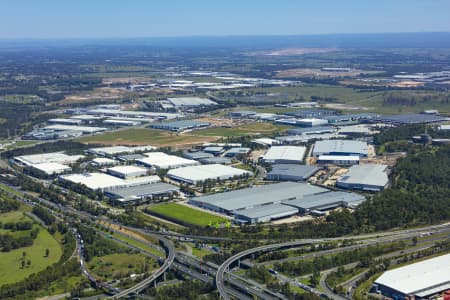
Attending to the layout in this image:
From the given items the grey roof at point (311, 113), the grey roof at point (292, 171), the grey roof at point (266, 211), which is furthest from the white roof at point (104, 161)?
the grey roof at point (311, 113)

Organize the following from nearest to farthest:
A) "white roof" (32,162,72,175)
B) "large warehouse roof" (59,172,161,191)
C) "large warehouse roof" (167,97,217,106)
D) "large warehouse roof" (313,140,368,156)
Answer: "large warehouse roof" (59,172,161,191), "white roof" (32,162,72,175), "large warehouse roof" (313,140,368,156), "large warehouse roof" (167,97,217,106)

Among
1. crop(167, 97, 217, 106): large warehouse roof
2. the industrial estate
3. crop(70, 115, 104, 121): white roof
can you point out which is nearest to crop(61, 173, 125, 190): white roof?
the industrial estate

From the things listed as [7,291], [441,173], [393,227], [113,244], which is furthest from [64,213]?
[441,173]

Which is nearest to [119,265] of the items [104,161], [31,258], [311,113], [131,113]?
[31,258]

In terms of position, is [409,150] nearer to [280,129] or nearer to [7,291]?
[280,129]

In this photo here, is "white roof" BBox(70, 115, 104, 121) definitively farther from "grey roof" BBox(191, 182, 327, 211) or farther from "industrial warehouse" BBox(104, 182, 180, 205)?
"grey roof" BBox(191, 182, 327, 211)

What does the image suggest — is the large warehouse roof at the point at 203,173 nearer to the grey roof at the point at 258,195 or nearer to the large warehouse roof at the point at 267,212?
the grey roof at the point at 258,195

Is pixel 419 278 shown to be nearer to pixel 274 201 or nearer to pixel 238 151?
pixel 274 201

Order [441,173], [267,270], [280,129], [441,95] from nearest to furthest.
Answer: [267,270] < [441,173] < [280,129] < [441,95]
